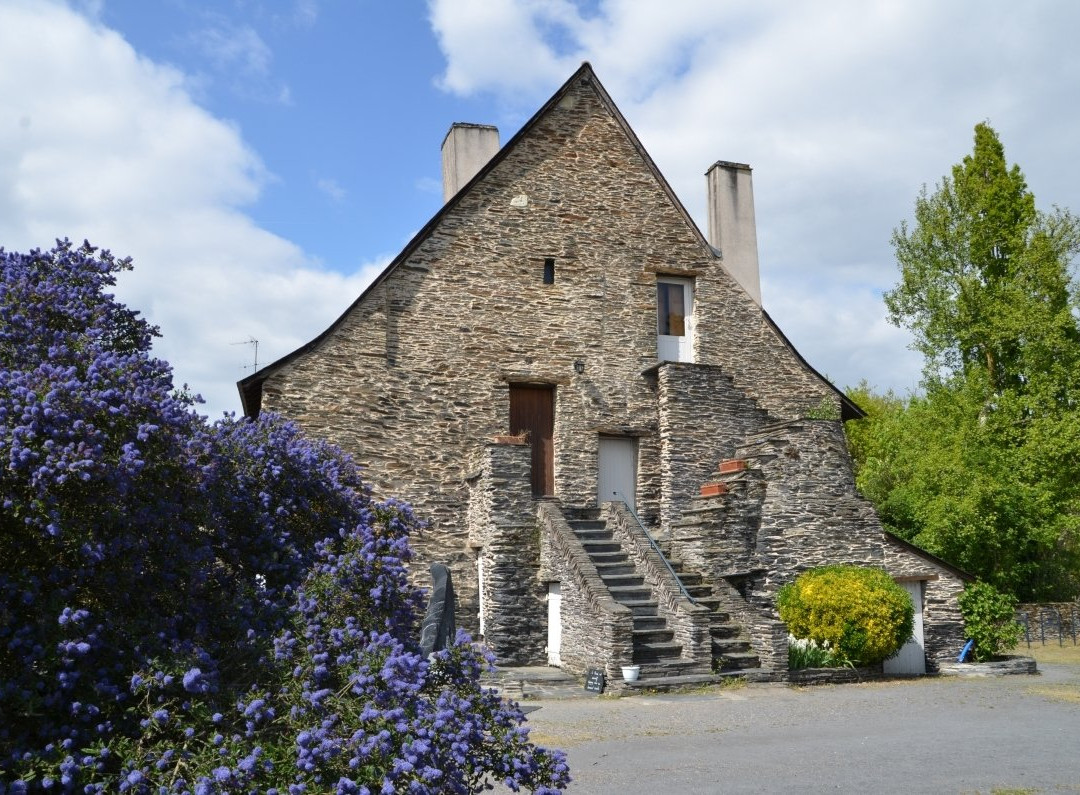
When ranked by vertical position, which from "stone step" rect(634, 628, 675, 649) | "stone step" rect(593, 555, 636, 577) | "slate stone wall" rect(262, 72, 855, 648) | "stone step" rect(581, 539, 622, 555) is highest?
"slate stone wall" rect(262, 72, 855, 648)

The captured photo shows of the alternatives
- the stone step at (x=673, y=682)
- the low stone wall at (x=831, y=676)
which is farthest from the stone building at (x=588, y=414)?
the low stone wall at (x=831, y=676)

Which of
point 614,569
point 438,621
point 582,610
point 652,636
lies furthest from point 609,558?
point 438,621

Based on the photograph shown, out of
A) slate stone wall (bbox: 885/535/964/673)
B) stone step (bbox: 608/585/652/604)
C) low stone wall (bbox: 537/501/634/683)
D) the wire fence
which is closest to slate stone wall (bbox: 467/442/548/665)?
low stone wall (bbox: 537/501/634/683)

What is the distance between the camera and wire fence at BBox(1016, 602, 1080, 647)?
74.4 ft

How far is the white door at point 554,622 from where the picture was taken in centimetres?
1408

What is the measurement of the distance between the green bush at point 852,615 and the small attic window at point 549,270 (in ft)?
22.7

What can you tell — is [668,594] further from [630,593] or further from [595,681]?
[595,681]

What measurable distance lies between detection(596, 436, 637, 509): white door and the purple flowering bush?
12.4 meters

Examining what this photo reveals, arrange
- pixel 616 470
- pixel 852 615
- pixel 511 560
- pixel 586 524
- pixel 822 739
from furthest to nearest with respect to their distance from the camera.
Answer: pixel 616 470
pixel 586 524
pixel 511 560
pixel 852 615
pixel 822 739

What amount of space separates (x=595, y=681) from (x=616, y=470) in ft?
18.4

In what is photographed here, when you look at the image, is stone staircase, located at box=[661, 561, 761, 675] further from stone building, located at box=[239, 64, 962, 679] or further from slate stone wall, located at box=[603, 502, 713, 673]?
slate stone wall, located at box=[603, 502, 713, 673]

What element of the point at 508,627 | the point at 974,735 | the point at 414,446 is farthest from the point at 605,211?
the point at 974,735

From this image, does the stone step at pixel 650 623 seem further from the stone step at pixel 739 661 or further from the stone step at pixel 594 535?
the stone step at pixel 594 535

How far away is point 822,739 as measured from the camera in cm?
905
